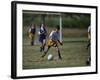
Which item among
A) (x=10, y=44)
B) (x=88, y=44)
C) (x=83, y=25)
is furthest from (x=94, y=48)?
(x=10, y=44)

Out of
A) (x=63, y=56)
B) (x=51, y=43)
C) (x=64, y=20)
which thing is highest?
(x=64, y=20)

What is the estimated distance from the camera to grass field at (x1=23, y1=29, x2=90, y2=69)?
76.9 inches

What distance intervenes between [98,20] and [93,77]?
0.55 meters

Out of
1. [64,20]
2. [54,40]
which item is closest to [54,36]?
[54,40]

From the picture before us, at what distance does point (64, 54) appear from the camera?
209cm

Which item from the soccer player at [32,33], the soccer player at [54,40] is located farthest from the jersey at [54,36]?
the soccer player at [32,33]

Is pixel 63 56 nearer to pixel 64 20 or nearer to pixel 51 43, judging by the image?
pixel 51 43

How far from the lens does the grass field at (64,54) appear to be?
1.95m

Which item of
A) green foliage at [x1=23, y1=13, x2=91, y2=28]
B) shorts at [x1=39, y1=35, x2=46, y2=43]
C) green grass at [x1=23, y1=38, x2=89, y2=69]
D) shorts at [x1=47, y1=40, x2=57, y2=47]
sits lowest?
green grass at [x1=23, y1=38, x2=89, y2=69]

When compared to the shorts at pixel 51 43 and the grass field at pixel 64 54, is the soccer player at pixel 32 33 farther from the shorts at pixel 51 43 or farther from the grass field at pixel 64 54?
the shorts at pixel 51 43

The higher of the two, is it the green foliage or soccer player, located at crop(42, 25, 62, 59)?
the green foliage

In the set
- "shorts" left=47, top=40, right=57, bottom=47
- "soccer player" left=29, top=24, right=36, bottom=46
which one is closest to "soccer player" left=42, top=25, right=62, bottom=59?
"shorts" left=47, top=40, right=57, bottom=47

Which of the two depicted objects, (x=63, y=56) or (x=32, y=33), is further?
(x=63, y=56)

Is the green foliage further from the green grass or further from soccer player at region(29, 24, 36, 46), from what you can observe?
the green grass
